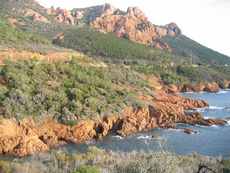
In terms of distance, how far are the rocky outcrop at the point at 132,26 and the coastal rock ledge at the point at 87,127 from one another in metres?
99.0

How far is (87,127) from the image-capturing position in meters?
55.7

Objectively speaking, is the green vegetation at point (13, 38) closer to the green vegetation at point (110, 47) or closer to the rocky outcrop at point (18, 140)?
the rocky outcrop at point (18, 140)

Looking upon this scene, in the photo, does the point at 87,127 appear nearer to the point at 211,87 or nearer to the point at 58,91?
the point at 58,91

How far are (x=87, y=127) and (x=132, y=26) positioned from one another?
12507cm

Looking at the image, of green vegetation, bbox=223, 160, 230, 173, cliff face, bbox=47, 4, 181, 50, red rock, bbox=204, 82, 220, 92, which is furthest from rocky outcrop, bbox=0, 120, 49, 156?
cliff face, bbox=47, 4, 181, 50

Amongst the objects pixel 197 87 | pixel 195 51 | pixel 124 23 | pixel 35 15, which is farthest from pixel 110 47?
pixel 195 51

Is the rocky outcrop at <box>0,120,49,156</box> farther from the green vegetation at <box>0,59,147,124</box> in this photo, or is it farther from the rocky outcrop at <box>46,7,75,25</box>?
the rocky outcrop at <box>46,7,75,25</box>

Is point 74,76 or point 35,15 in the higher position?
point 35,15

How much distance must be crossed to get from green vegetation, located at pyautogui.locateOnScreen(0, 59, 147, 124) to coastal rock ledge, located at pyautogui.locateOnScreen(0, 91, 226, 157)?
59.1 inches

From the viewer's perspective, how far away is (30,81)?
63.1 m

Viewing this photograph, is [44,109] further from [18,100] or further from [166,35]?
[166,35]

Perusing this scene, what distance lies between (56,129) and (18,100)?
6309 mm

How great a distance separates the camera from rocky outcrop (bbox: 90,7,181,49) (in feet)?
563

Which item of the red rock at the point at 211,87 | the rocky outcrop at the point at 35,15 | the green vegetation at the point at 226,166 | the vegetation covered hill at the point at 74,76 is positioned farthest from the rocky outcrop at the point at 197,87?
the green vegetation at the point at 226,166
